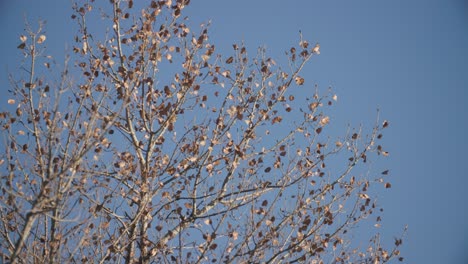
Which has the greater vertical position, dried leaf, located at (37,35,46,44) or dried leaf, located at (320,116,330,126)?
dried leaf, located at (37,35,46,44)

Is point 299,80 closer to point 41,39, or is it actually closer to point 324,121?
point 324,121

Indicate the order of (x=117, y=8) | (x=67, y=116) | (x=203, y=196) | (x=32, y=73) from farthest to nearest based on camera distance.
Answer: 1. (x=117, y=8)
2. (x=203, y=196)
3. (x=67, y=116)
4. (x=32, y=73)

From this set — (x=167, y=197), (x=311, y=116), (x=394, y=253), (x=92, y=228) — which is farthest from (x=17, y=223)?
(x=394, y=253)

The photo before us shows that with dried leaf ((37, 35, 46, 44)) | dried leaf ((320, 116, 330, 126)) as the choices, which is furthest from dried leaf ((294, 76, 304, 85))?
dried leaf ((37, 35, 46, 44))

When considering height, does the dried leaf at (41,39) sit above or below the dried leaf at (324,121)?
above

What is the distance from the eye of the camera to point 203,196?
787cm

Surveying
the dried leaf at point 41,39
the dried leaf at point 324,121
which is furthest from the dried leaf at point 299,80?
the dried leaf at point 41,39

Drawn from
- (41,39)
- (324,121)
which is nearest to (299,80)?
(324,121)

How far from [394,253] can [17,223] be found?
7377mm

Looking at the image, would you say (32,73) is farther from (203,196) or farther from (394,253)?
(394,253)

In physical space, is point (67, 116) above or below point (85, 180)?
above

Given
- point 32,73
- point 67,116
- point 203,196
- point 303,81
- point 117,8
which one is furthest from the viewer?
point 303,81

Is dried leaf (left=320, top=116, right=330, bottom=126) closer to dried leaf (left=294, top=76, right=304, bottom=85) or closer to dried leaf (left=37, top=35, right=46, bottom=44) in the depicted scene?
dried leaf (left=294, top=76, right=304, bottom=85)

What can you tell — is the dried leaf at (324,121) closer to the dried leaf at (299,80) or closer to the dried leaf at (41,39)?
the dried leaf at (299,80)
